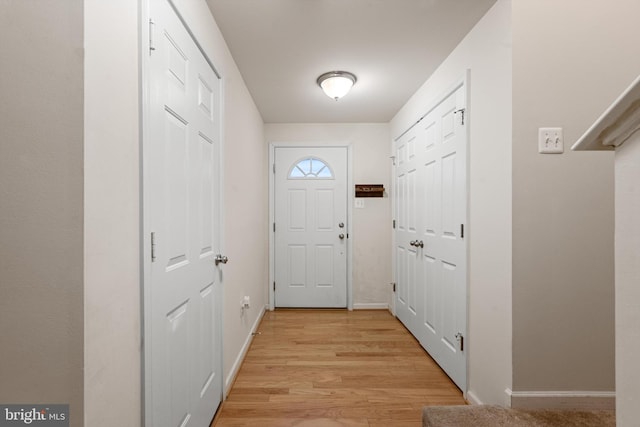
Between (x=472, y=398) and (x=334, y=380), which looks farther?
(x=334, y=380)

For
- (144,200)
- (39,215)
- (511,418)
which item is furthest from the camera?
(511,418)

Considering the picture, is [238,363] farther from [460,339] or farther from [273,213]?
[273,213]

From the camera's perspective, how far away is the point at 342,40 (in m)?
2.06

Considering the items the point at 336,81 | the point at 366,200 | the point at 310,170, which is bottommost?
the point at 366,200

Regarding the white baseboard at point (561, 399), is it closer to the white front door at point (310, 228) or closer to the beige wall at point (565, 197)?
the beige wall at point (565, 197)

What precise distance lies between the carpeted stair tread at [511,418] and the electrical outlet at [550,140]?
1.30 m

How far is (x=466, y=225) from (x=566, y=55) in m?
1.02

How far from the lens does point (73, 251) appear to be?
0.75 meters

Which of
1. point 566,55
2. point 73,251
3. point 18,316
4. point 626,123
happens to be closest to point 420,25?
point 566,55

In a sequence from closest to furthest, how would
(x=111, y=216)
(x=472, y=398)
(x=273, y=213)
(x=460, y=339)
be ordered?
(x=111, y=216) < (x=472, y=398) < (x=460, y=339) < (x=273, y=213)

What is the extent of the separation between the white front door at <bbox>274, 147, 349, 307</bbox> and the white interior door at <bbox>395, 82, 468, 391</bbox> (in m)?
0.80

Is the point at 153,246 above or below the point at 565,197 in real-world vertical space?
below

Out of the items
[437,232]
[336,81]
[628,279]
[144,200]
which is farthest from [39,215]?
[437,232]

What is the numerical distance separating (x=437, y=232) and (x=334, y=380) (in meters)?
1.35
